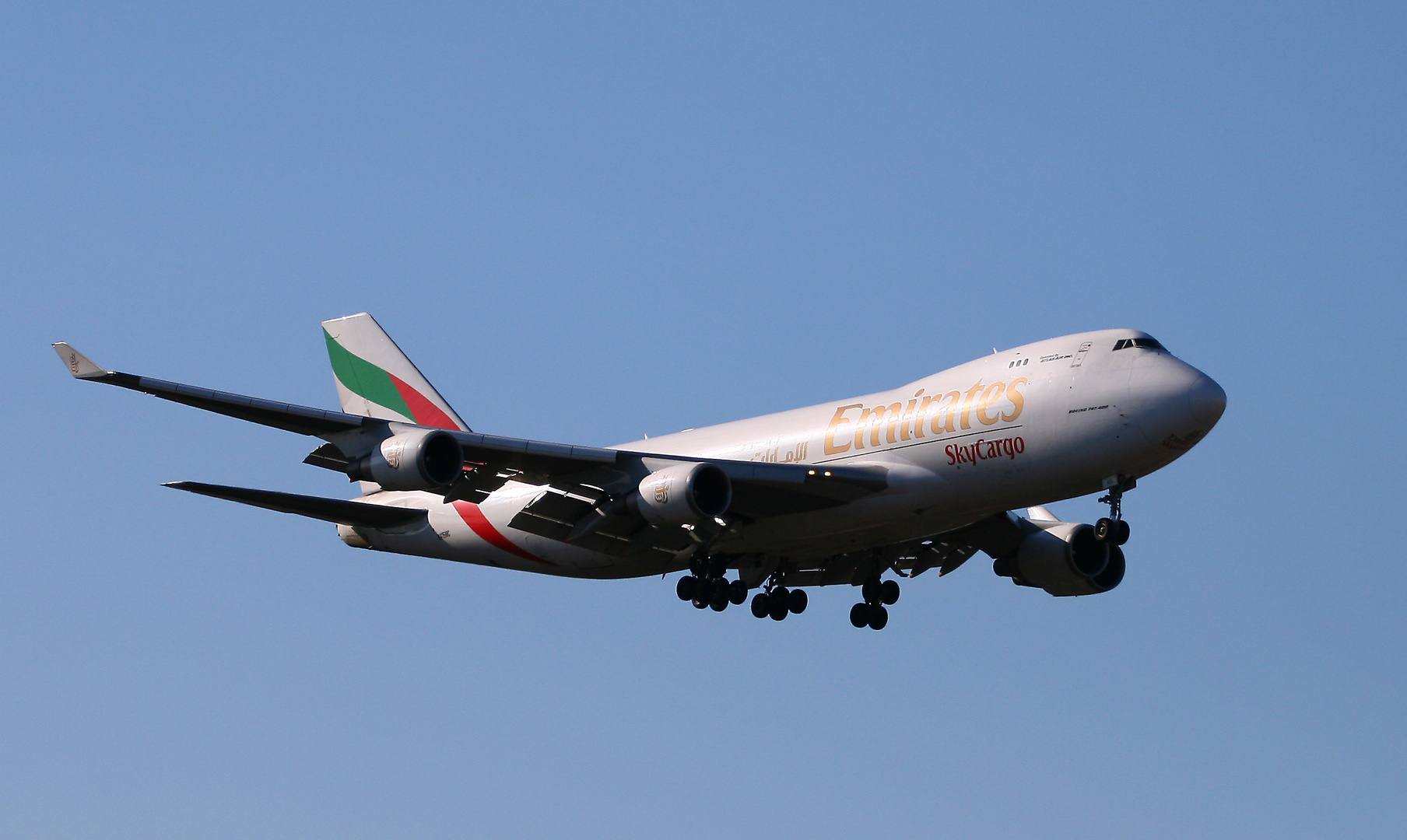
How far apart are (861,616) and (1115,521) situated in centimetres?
956

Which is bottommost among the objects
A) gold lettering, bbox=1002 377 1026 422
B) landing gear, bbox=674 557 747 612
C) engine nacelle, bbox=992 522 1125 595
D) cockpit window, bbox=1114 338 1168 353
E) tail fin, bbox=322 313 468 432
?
landing gear, bbox=674 557 747 612

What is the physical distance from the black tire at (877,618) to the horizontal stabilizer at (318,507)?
11873 millimetres

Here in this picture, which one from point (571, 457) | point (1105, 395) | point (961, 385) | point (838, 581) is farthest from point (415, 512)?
point (1105, 395)

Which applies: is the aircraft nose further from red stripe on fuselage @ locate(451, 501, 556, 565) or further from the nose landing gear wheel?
red stripe on fuselage @ locate(451, 501, 556, 565)

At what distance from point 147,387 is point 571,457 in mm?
8950

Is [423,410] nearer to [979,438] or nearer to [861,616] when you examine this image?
[861,616]

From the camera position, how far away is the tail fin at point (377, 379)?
4706 centimetres

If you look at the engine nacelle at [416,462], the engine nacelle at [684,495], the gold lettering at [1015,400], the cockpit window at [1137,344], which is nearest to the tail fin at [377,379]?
the engine nacelle at [416,462]

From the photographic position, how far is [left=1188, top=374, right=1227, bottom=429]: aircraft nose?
110ft

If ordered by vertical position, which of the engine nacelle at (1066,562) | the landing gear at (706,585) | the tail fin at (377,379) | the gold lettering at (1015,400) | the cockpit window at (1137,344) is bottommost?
the landing gear at (706,585)

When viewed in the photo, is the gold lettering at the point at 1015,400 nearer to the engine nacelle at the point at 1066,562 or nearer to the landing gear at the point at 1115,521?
the landing gear at the point at 1115,521

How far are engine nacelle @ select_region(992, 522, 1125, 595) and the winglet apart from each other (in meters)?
23.3

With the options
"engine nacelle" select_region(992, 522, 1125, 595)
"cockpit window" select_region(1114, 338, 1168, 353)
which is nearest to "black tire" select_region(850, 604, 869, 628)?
"engine nacelle" select_region(992, 522, 1125, 595)

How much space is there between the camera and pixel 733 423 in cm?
4097
